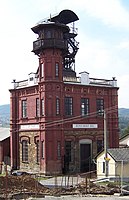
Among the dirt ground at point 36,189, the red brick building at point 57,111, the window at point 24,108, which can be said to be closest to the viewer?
the dirt ground at point 36,189

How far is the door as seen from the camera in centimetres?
4509

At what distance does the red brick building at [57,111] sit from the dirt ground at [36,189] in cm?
1071

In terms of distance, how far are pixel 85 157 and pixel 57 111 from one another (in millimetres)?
6414

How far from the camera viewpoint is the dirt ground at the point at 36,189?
2879cm

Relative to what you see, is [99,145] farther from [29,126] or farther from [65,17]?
[65,17]

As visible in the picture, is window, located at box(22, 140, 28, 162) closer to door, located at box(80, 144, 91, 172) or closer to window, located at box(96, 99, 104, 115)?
door, located at box(80, 144, 91, 172)

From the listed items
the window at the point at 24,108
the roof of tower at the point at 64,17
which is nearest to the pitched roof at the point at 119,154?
the window at the point at 24,108

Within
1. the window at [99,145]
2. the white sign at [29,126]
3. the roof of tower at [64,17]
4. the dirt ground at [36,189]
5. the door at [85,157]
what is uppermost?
the roof of tower at [64,17]

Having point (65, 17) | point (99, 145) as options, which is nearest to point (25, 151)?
point (99, 145)

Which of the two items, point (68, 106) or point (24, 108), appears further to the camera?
point (24, 108)

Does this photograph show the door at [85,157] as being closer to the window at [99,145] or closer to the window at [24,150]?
the window at [99,145]

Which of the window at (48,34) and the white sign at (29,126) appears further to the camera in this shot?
the white sign at (29,126)

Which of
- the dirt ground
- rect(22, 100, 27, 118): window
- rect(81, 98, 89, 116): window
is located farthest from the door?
the dirt ground

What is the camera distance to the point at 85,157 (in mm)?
45344
